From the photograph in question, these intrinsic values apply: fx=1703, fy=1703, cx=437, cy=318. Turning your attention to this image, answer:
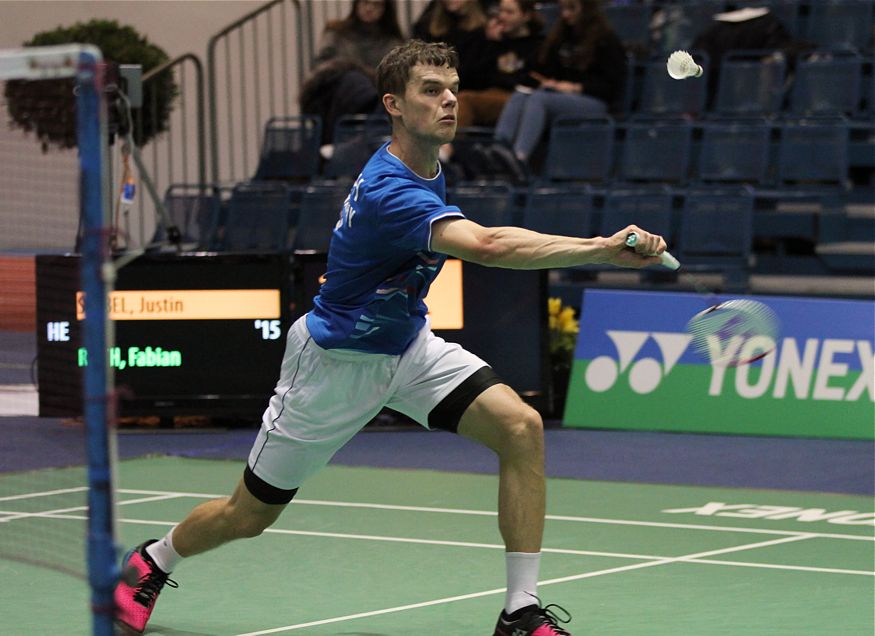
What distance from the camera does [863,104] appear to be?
1459 cm

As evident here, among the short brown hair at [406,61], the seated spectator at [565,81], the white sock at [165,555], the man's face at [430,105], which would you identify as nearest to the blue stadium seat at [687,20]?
the seated spectator at [565,81]

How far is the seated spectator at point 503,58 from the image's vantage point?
49.9 feet

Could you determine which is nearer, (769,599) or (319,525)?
(769,599)

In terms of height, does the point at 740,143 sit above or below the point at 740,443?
above

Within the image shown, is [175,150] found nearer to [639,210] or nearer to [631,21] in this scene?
[631,21]

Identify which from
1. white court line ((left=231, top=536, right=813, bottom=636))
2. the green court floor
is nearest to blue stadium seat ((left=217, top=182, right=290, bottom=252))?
the green court floor

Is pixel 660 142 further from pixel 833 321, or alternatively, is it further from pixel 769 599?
pixel 769 599

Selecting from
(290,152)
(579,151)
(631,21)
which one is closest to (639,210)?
(579,151)

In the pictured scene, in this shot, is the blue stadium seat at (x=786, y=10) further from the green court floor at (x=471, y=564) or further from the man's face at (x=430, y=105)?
the man's face at (x=430, y=105)

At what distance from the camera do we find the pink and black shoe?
5891mm

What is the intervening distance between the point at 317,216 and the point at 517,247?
8.97 metres

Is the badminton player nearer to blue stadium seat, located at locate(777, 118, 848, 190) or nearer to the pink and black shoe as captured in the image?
the pink and black shoe

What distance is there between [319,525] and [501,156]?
676cm

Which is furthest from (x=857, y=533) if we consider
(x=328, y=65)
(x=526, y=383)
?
(x=328, y=65)
